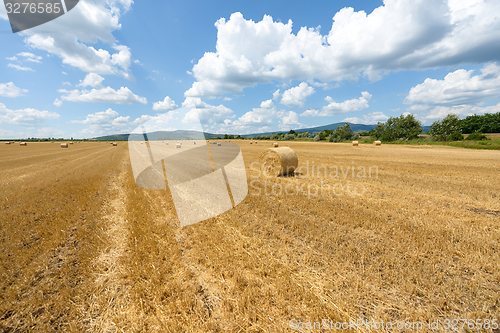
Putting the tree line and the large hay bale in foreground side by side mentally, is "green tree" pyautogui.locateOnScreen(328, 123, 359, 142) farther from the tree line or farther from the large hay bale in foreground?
the large hay bale in foreground

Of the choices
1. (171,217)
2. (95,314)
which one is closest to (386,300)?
(95,314)

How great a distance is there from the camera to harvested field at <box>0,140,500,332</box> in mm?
2971

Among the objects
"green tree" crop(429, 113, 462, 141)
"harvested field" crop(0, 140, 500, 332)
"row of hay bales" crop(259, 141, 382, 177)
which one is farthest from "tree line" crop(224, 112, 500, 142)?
"harvested field" crop(0, 140, 500, 332)

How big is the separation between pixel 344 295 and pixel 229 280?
6.75 ft

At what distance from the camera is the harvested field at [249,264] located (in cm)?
297

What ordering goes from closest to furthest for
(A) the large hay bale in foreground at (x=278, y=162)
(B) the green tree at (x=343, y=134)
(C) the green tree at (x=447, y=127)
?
(A) the large hay bale in foreground at (x=278, y=162) < (C) the green tree at (x=447, y=127) < (B) the green tree at (x=343, y=134)

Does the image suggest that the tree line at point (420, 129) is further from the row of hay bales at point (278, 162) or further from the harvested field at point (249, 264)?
the harvested field at point (249, 264)

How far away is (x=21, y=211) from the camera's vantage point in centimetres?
716

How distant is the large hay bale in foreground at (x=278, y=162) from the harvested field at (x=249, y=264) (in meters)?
5.46

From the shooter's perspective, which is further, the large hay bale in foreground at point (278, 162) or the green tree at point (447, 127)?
the green tree at point (447, 127)

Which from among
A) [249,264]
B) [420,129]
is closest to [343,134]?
[420,129]

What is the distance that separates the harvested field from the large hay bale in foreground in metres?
5.46

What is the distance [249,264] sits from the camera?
13.4ft

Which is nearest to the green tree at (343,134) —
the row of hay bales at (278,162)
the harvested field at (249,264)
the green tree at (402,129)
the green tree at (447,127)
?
the green tree at (402,129)
